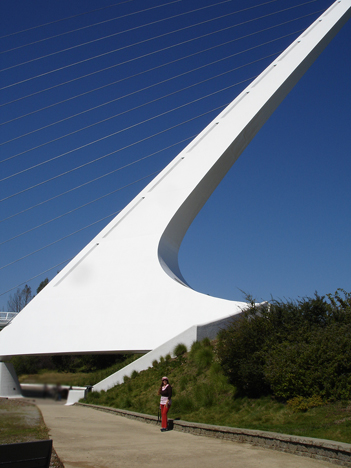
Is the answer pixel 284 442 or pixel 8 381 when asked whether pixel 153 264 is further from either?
pixel 284 442

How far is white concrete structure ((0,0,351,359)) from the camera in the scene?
13281 mm

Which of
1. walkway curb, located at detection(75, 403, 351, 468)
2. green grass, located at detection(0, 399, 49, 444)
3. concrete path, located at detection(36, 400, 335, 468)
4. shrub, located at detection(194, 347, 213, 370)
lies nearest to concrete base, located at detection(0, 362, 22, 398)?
green grass, located at detection(0, 399, 49, 444)

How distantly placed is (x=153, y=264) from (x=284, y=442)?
10819 mm

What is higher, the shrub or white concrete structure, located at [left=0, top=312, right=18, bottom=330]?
white concrete structure, located at [left=0, top=312, right=18, bottom=330]

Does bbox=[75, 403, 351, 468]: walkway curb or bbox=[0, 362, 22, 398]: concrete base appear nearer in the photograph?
bbox=[75, 403, 351, 468]: walkway curb

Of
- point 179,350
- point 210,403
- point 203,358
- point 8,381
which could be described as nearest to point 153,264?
point 179,350

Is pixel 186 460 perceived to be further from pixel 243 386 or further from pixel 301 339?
pixel 301 339

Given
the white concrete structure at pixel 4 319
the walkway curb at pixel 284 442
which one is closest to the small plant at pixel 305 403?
the walkway curb at pixel 284 442

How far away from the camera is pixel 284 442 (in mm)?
4594

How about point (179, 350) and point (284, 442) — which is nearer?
point (284, 442)

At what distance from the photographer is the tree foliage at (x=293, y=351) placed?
6.14m

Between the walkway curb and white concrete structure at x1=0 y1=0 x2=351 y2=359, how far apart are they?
21.4 ft

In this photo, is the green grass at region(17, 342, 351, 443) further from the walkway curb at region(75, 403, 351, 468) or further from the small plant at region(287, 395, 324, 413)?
the walkway curb at region(75, 403, 351, 468)

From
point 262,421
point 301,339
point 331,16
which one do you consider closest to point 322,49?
point 331,16
